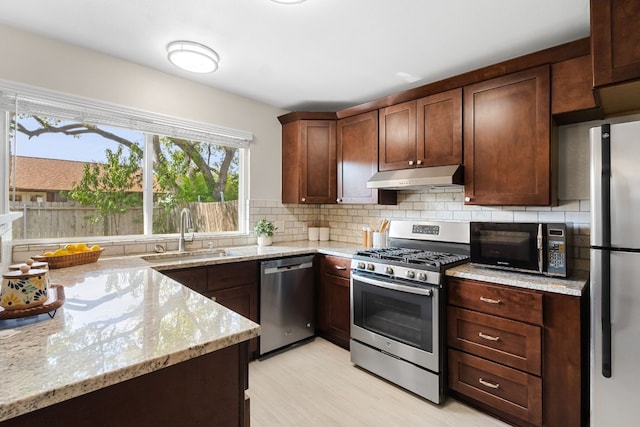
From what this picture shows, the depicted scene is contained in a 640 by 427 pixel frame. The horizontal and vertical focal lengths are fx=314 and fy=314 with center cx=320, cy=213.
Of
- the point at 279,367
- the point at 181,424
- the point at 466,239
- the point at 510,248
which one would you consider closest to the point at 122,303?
the point at 181,424

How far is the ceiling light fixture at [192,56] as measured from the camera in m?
2.16

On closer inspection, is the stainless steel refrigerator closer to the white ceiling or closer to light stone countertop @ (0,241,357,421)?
the white ceiling

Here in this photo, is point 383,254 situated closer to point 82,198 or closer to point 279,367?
point 279,367

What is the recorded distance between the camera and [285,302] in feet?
9.35

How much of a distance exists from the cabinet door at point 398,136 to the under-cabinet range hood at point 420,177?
10 centimetres

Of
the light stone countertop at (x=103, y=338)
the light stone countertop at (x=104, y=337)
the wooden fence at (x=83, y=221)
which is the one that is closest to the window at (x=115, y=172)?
the wooden fence at (x=83, y=221)

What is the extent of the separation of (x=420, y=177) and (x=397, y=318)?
111cm

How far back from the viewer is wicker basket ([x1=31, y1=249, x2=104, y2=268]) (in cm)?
189

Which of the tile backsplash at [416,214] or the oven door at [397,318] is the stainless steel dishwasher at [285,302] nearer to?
the oven door at [397,318]

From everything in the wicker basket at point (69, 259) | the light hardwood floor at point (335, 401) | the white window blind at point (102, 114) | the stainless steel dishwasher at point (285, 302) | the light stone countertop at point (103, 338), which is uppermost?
the white window blind at point (102, 114)

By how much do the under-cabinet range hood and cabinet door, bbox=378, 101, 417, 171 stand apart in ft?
0.32

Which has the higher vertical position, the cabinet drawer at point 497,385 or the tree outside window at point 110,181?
the tree outside window at point 110,181

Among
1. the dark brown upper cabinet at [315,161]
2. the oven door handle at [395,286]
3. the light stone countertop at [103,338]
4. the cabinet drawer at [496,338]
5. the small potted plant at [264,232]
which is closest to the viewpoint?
the light stone countertop at [103,338]

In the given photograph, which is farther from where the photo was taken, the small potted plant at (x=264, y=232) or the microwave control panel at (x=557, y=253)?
the small potted plant at (x=264, y=232)
